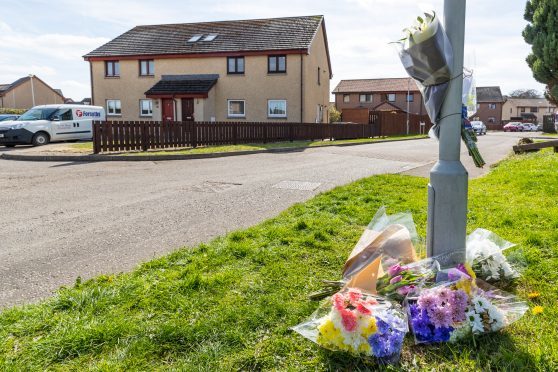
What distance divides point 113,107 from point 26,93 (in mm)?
46211

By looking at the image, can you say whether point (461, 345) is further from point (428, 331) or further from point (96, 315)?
point (96, 315)

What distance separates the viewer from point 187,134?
731 inches

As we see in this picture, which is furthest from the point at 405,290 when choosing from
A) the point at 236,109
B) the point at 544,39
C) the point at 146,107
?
the point at 146,107

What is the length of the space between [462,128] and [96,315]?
2.88m

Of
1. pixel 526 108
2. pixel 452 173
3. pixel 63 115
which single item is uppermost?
pixel 526 108

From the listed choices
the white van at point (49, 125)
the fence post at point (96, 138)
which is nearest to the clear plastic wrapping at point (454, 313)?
the fence post at point (96, 138)

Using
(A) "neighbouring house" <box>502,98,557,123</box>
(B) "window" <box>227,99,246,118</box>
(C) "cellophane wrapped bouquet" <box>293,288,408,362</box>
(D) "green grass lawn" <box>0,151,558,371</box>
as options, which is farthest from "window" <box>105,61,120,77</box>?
(A) "neighbouring house" <box>502,98,557,123</box>

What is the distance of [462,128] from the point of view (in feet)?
10.7

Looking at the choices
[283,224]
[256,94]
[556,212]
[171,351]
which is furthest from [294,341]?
[256,94]

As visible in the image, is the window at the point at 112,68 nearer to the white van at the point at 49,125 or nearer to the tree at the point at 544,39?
the white van at the point at 49,125

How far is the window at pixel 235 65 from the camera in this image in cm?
3053

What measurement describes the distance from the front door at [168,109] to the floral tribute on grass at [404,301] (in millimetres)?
29267

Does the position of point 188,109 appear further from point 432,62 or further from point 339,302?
point 339,302

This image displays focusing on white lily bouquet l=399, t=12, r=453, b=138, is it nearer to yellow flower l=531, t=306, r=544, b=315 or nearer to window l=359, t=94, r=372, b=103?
yellow flower l=531, t=306, r=544, b=315
